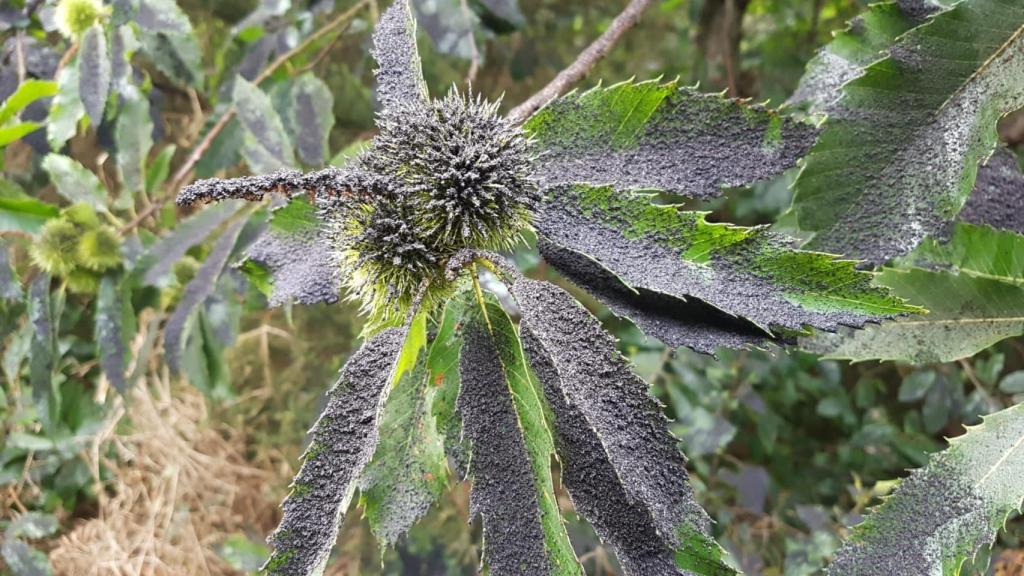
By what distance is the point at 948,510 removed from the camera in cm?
56

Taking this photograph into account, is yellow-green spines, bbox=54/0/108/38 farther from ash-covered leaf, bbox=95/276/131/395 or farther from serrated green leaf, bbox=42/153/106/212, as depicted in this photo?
ash-covered leaf, bbox=95/276/131/395

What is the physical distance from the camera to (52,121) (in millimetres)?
944

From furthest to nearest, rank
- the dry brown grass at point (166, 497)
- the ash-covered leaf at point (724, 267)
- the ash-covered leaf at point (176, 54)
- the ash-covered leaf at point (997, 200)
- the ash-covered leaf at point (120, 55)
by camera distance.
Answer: the dry brown grass at point (166, 497) → the ash-covered leaf at point (176, 54) → the ash-covered leaf at point (120, 55) → the ash-covered leaf at point (997, 200) → the ash-covered leaf at point (724, 267)

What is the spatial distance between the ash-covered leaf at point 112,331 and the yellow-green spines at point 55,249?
6 cm

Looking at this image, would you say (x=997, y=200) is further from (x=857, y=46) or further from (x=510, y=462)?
(x=510, y=462)

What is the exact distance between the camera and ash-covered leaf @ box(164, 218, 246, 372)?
0.97 meters

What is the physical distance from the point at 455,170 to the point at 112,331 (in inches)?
29.7

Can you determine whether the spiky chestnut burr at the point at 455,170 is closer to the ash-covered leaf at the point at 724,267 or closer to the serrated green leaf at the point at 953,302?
the ash-covered leaf at the point at 724,267

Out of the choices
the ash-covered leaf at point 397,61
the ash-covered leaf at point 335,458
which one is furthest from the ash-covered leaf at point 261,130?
the ash-covered leaf at point 335,458

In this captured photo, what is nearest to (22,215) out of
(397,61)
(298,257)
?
(298,257)

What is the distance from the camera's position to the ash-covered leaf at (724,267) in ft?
1.42

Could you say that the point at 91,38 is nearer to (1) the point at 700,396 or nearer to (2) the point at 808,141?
(2) the point at 808,141

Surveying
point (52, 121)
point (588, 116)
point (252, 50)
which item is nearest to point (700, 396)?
point (588, 116)

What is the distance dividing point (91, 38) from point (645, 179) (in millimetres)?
805
